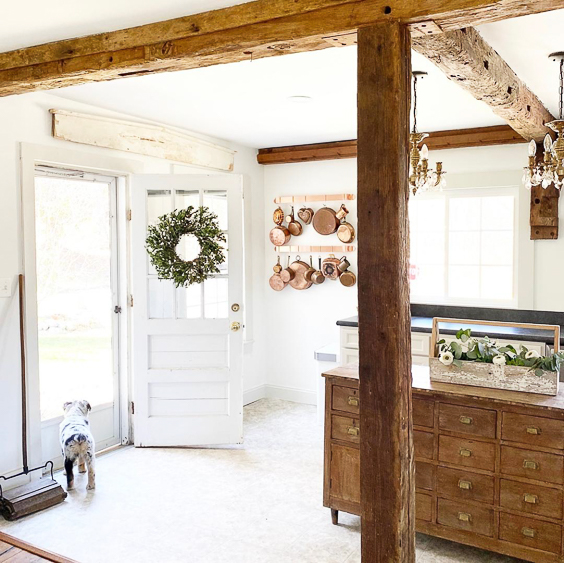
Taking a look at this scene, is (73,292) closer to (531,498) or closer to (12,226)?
(12,226)

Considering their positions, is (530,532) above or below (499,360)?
below

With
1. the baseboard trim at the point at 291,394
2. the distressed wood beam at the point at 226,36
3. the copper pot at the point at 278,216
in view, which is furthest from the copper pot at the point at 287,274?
the distressed wood beam at the point at 226,36

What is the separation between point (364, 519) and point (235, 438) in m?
2.60

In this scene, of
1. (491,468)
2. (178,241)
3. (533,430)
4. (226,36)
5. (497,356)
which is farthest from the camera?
(178,241)

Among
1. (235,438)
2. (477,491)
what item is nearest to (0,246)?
(235,438)

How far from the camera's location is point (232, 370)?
4.49 m

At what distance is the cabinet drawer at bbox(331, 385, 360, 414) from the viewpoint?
3127mm

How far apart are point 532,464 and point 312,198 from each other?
3.46 metres

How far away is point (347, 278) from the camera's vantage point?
5449 mm

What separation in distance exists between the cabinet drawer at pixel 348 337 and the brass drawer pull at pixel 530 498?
2.23 metres

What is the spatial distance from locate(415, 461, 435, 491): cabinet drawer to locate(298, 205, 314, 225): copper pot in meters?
3.11

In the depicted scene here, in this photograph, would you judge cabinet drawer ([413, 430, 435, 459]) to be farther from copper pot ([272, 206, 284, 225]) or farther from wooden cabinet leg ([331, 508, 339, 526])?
copper pot ([272, 206, 284, 225])

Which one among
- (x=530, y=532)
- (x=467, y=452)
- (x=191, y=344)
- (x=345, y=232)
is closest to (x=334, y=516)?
(x=467, y=452)

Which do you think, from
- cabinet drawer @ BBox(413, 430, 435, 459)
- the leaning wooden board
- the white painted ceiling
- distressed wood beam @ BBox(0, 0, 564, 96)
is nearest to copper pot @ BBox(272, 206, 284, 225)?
the white painted ceiling
